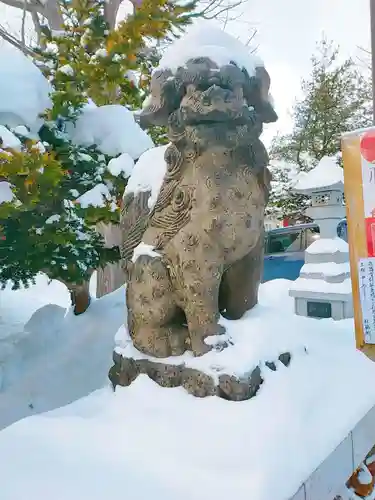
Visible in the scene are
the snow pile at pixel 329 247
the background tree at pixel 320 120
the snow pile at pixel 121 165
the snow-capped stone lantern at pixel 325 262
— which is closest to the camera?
the snow pile at pixel 121 165

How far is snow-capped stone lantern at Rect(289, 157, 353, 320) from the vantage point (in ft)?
10.2

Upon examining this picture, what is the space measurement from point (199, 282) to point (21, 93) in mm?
1411

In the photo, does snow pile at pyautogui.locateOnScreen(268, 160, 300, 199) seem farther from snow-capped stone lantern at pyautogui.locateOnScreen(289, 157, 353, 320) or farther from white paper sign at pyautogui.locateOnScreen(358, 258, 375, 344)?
white paper sign at pyautogui.locateOnScreen(358, 258, 375, 344)

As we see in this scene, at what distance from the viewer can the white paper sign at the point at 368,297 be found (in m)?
1.31

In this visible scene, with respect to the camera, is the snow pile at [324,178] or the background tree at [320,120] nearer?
the snow pile at [324,178]

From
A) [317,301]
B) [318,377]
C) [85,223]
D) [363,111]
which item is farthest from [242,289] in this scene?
[363,111]

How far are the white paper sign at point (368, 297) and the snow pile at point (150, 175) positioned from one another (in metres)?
0.69

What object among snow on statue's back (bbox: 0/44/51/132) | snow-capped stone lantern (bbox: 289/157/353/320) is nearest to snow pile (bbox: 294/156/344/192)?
snow-capped stone lantern (bbox: 289/157/353/320)

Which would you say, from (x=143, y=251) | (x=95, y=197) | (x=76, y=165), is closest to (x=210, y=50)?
(x=143, y=251)

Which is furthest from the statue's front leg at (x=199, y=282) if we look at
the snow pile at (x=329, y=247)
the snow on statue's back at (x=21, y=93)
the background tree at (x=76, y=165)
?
the snow pile at (x=329, y=247)

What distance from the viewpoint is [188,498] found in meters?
0.78

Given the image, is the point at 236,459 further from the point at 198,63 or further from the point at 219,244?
the point at 198,63

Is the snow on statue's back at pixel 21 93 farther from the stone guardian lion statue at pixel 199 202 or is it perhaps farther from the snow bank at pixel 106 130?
the stone guardian lion statue at pixel 199 202

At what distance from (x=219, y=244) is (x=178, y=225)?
13 centimetres
